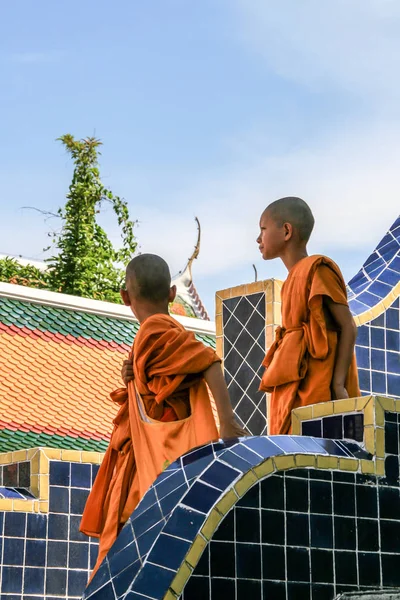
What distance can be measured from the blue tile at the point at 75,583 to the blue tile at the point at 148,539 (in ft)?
9.90

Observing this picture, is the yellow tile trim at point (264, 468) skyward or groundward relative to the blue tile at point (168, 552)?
skyward

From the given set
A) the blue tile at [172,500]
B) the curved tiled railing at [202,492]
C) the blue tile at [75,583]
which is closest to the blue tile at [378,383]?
the blue tile at [75,583]

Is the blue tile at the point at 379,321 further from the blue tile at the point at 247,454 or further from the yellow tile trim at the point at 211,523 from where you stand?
the yellow tile trim at the point at 211,523

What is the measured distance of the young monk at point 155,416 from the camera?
18.1 ft

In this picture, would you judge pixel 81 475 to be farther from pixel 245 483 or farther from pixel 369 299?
→ pixel 245 483

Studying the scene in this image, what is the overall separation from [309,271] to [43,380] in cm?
519

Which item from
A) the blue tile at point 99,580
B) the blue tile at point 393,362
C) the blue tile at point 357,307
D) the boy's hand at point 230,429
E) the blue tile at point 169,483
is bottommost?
the blue tile at point 99,580

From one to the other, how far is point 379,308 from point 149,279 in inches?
86.0

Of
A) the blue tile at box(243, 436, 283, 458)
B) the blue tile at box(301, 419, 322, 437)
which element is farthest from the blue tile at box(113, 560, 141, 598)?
the blue tile at box(301, 419, 322, 437)

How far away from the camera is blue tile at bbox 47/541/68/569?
6988mm

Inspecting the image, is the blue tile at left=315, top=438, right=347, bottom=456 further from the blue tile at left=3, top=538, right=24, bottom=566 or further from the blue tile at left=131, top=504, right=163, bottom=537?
the blue tile at left=3, top=538, right=24, bottom=566

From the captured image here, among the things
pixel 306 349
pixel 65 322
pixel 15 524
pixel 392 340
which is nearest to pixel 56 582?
pixel 15 524

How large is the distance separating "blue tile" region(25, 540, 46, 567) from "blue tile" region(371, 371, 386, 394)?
2.12m

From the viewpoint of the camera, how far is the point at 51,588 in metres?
6.95
